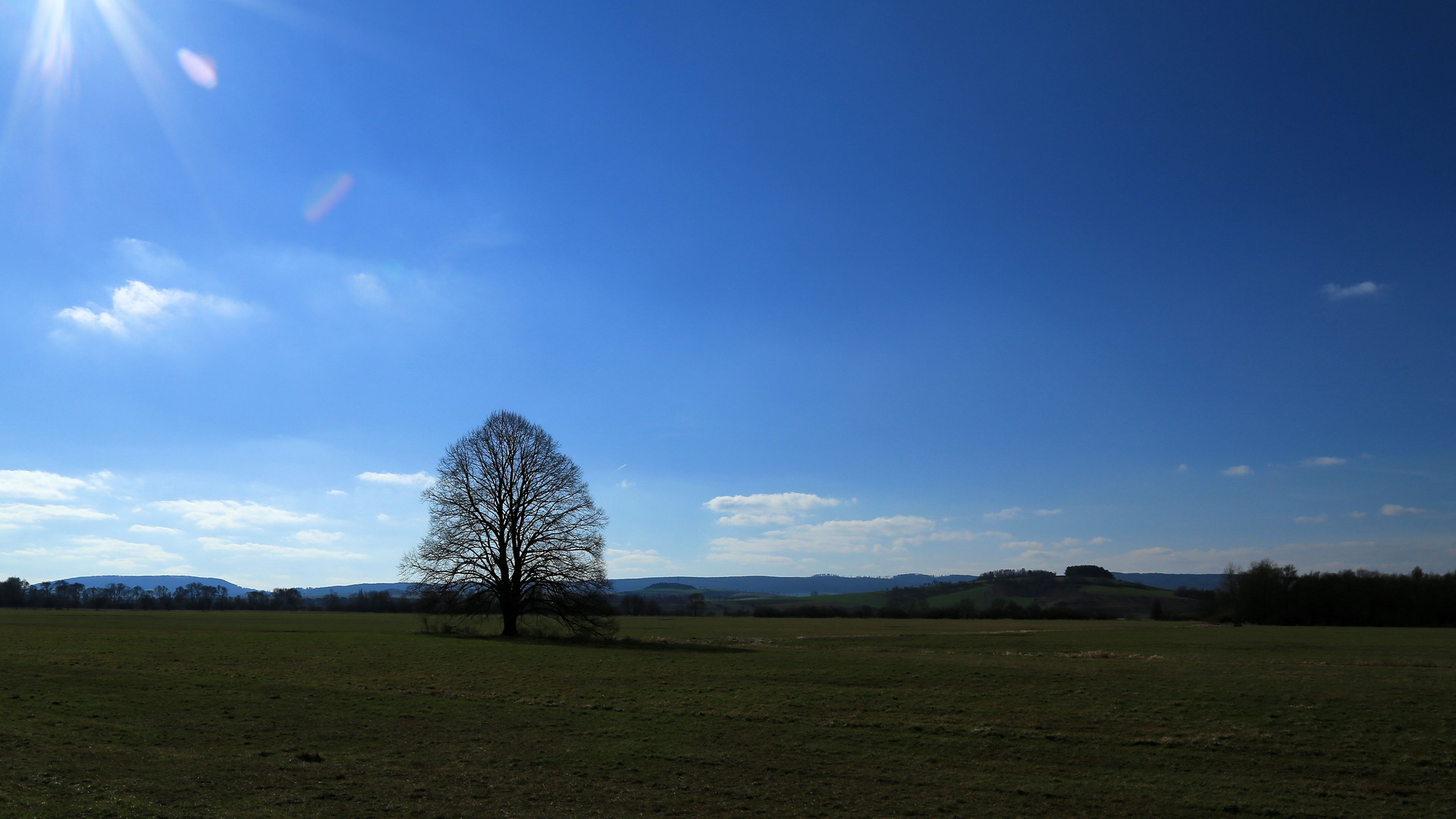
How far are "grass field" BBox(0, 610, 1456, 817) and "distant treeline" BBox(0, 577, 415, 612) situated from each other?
435 feet

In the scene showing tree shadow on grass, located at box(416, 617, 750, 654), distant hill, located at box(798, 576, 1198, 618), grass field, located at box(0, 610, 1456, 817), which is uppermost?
grass field, located at box(0, 610, 1456, 817)

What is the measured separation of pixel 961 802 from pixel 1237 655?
39086mm

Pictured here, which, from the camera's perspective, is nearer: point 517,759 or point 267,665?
point 517,759

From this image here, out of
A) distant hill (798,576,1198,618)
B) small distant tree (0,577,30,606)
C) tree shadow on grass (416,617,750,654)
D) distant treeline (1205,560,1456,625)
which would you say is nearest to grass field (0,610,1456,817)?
tree shadow on grass (416,617,750,654)

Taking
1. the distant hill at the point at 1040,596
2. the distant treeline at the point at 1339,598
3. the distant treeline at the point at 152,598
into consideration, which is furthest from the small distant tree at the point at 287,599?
the distant treeline at the point at 1339,598

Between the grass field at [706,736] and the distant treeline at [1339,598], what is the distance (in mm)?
76322

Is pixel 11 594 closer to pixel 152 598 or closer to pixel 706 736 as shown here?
pixel 152 598

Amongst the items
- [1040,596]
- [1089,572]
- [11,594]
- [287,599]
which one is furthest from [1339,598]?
[11,594]

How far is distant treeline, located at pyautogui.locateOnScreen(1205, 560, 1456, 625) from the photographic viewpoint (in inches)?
3610

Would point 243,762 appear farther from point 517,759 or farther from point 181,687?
point 181,687

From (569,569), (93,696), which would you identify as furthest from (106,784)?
(569,569)

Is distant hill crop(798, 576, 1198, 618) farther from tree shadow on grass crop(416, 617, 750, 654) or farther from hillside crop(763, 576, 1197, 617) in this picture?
tree shadow on grass crop(416, 617, 750, 654)

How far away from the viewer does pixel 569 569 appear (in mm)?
48969

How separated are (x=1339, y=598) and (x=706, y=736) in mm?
110093
